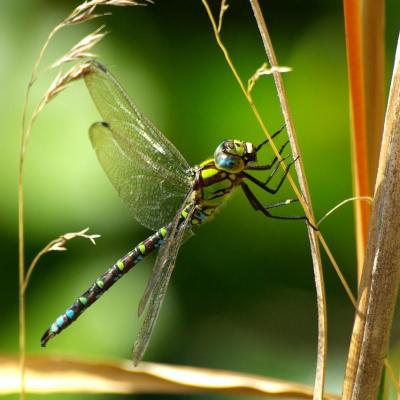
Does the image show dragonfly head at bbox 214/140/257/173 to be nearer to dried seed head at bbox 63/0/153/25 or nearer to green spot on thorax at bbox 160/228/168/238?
green spot on thorax at bbox 160/228/168/238

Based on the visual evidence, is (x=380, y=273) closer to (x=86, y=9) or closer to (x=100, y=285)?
(x=86, y=9)

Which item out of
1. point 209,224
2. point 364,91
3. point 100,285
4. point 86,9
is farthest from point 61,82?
point 209,224

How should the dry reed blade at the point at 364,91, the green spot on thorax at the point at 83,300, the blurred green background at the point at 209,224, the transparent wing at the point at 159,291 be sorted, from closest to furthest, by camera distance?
the dry reed blade at the point at 364,91 < the transparent wing at the point at 159,291 < the green spot on thorax at the point at 83,300 < the blurred green background at the point at 209,224

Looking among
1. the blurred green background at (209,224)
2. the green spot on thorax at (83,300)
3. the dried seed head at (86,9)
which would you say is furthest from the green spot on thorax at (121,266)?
the dried seed head at (86,9)

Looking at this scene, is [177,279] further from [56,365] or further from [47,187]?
[56,365]

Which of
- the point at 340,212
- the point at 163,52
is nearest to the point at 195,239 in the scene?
the point at 340,212

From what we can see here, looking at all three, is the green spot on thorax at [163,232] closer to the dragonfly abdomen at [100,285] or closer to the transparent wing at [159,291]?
the dragonfly abdomen at [100,285]
